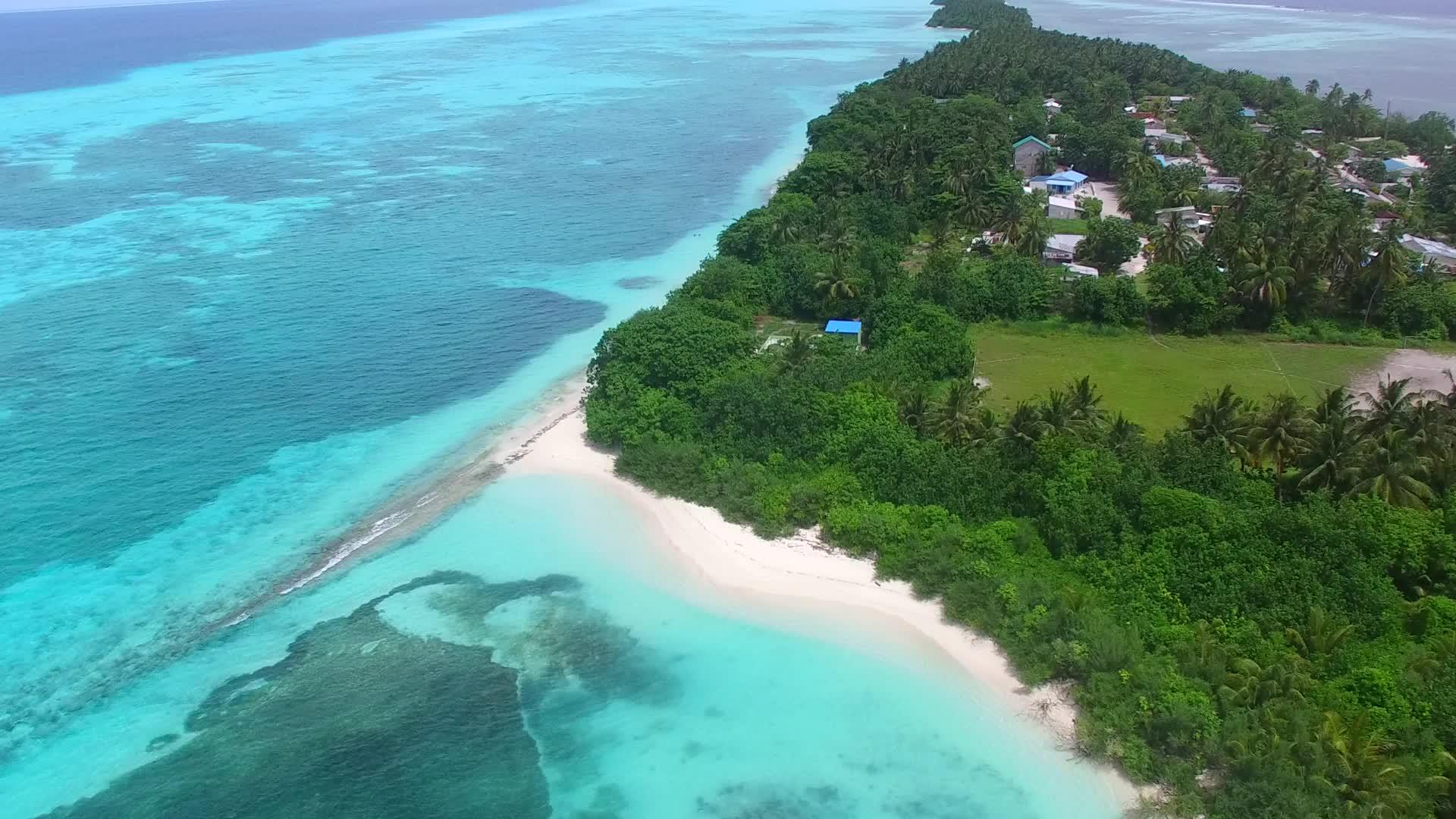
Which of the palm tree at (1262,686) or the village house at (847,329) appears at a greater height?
the village house at (847,329)

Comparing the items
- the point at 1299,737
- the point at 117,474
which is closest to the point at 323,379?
the point at 117,474

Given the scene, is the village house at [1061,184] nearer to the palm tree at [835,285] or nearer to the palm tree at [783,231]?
the palm tree at [783,231]

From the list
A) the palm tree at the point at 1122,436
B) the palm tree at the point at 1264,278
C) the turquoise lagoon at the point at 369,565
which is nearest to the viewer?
the turquoise lagoon at the point at 369,565

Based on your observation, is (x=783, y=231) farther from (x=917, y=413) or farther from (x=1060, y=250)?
(x=917, y=413)

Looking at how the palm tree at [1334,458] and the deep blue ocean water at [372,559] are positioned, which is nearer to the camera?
the deep blue ocean water at [372,559]

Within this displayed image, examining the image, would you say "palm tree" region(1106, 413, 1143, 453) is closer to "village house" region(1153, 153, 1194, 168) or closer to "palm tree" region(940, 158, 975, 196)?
"palm tree" region(940, 158, 975, 196)

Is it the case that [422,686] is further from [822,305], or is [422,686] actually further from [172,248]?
[172,248]

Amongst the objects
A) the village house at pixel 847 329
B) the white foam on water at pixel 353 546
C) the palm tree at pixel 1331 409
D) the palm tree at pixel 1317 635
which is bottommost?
the white foam on water at pixel 353 546

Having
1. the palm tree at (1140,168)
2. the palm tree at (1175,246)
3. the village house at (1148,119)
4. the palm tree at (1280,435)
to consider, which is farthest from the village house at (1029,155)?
the palm tree at (1280,435)
